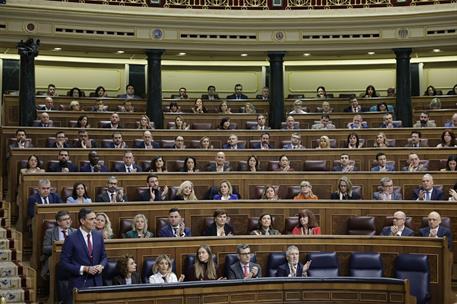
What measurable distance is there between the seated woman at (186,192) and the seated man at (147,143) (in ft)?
6.95

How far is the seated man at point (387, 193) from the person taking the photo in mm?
9070

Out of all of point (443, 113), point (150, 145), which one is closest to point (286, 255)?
point (150, 145)

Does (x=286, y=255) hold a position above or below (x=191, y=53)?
below

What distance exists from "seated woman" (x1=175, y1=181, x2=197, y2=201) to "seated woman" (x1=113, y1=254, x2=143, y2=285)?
5.94ft

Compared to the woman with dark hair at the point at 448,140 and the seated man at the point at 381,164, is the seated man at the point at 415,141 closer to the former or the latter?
Result: the woman with dark hair at the point at 448,140

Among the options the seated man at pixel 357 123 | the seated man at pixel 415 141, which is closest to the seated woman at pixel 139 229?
the seated man at pixel 415 141

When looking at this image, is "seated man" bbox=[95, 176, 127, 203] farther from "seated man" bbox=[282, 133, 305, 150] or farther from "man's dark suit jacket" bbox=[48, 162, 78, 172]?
"seated man" bbox=[282, 133, 305, 150]

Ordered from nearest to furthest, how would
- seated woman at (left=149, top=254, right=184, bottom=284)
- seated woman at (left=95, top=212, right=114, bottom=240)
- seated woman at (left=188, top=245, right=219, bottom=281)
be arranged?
seated woman at (left=149, top=254, right=184, bottom=284)
seated woman at (left=188, top=245, right=219, bottom=281)
seated woman at (left=95, top=212, right=114, bottom=240)

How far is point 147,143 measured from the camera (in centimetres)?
1109

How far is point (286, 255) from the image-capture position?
25.0 feet

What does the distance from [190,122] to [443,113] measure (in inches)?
160

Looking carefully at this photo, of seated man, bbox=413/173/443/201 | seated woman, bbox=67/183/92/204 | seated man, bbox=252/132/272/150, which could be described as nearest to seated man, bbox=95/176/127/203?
seated woman, bbox=67/183/92/204

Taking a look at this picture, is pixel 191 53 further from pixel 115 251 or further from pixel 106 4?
pixel 115 251

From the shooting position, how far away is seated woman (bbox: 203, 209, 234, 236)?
8.23m
